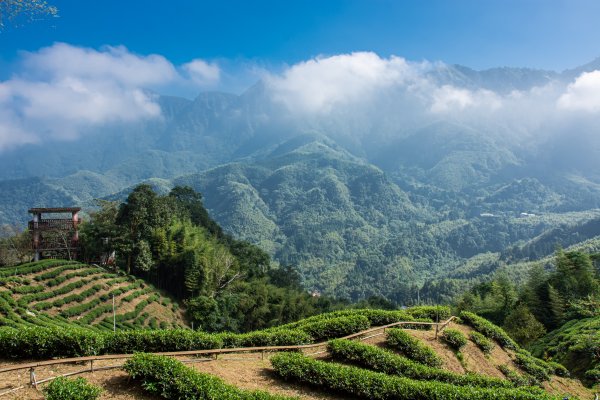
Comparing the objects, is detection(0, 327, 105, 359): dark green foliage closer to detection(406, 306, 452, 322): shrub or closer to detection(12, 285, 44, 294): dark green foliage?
detection(406, 306, 452, 322): shrub

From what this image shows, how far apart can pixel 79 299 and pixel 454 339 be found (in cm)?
3394

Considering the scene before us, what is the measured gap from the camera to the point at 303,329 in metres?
18.4

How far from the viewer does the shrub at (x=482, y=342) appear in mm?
20203

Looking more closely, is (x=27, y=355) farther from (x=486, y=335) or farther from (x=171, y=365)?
(x=486, y=335)

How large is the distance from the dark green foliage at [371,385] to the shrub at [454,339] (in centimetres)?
557

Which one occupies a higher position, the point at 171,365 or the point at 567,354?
the point at 171,365

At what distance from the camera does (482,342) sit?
20266mm

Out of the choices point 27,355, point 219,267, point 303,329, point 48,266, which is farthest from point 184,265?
point 27,355

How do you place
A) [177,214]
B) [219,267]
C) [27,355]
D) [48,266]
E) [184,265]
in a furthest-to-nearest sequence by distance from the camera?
[177,214] < [219,267] < [184,265] < [48,266] < [27,355]

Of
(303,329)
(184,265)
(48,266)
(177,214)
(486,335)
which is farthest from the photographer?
(177,214)

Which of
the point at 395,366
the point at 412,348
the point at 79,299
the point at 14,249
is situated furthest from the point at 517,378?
the point at 14,249

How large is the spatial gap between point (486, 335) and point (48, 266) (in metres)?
39.7

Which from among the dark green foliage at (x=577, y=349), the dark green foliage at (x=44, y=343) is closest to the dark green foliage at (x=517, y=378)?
the dark green foliage at (x=577, y=349)

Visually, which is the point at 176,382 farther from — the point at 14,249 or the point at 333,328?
the point at 14,249
